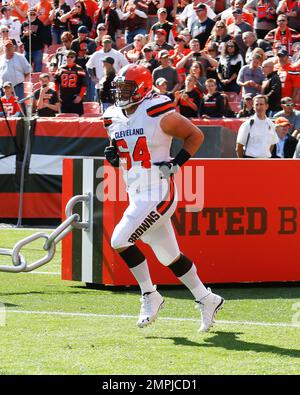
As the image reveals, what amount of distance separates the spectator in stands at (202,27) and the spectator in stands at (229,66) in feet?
5.68

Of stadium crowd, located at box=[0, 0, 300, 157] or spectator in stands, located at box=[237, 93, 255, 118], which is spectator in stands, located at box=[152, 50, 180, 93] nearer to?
stadium crowd, located at box=[0, 0, 300, 157]

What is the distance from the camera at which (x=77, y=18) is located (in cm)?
2120

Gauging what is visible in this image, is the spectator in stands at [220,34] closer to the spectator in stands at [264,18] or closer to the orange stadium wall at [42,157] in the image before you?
the spectator in stands at [264,18]

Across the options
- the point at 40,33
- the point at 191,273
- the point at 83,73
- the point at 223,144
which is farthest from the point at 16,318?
the point at 40,33

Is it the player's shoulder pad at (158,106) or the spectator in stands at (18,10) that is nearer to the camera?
the player's shoulder pad at (158,106)

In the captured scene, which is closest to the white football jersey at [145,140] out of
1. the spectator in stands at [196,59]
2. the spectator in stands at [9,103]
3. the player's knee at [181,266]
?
the player's knee at [181,266]

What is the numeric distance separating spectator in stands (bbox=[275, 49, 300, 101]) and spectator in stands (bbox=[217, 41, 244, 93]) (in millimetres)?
990

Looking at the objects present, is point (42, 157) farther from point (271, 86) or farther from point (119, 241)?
point (119, 241)

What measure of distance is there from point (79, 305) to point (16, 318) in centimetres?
83

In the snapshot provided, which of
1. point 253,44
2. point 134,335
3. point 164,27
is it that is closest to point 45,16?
point 164,27

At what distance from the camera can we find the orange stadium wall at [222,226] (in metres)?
9.61

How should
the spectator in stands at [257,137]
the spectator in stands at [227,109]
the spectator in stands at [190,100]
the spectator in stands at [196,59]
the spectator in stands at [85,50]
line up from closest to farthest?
the spectator in stands at [257,137]
the spectator in stands at [190,100]
the spectator in stands at [227,109]
the spectator in stands at [196,59]
the spectator in stands at [85,50]

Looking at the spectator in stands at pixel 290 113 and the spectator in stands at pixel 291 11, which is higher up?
the spectator in stands at pixel 291 11

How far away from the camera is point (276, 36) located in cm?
1786
